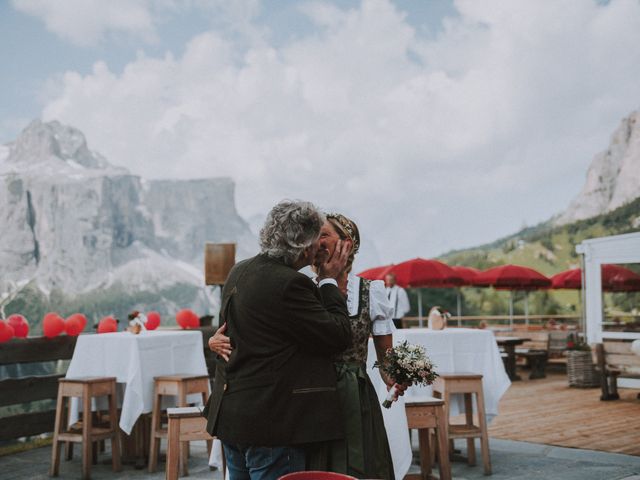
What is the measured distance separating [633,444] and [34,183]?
6288 cm

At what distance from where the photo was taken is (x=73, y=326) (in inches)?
223

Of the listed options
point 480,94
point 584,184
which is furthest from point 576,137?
point 480,94

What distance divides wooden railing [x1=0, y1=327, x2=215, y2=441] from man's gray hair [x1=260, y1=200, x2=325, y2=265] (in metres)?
3.93

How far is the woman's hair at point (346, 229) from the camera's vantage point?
7.72ft

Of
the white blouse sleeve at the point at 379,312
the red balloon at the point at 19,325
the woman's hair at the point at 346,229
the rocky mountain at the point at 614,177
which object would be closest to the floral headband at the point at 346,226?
the woman's hair at the point at 346,229

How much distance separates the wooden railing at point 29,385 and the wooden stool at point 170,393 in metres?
1.13

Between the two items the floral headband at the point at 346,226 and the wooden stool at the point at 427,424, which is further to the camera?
the wooden stool at the point at 427,424

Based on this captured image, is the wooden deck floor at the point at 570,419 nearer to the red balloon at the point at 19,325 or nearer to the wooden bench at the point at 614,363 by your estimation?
the wooden bench at the point at 614,363

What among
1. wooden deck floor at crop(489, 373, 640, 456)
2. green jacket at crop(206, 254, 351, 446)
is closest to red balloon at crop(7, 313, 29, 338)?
wooden deck floor at crop(489, 373, 640, 456)

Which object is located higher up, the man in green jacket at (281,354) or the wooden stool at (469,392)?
the man in green jacket at (281,354)

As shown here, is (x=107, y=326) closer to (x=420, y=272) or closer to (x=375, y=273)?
(x=420, y=272)

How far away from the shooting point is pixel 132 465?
4.98 meters

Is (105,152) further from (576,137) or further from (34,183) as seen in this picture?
(576,137)

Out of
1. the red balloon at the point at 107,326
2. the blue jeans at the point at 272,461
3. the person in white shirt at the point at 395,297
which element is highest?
the person in white shirt at the point at 395,297
